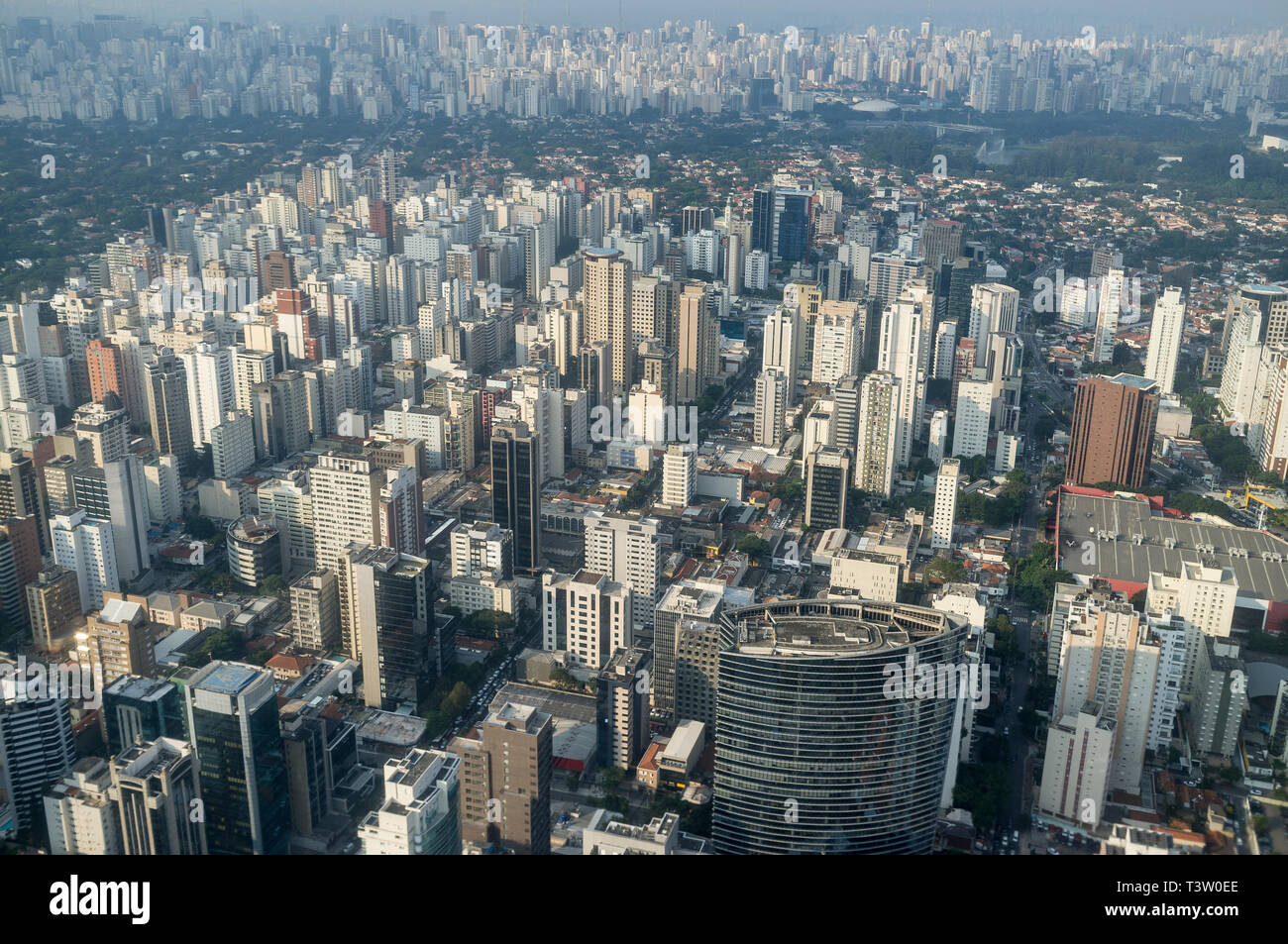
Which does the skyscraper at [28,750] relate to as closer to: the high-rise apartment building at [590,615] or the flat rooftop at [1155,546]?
the high-rise apartment building at [590,615]

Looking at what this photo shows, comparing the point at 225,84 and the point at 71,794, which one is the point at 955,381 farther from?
the point at 225,84

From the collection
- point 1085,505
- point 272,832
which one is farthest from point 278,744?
point 1085,505

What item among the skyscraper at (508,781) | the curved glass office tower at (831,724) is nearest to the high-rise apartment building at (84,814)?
the skyscraper at (508,781)

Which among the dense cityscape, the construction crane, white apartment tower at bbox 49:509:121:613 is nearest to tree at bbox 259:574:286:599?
the dense cityscape

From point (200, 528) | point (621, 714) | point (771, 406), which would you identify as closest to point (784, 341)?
point (771, 406)
